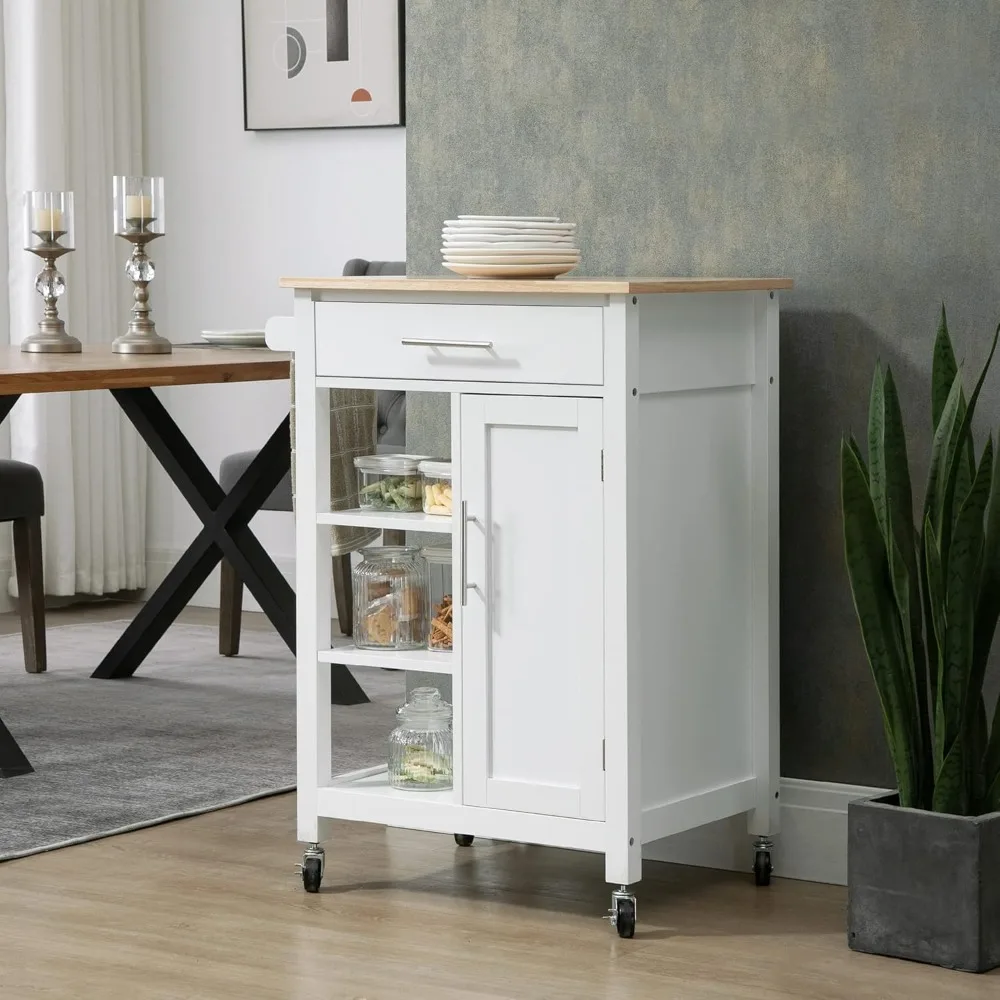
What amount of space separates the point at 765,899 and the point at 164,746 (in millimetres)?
1493

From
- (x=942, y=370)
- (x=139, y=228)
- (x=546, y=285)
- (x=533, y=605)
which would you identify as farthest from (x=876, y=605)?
(x=139, y=228)

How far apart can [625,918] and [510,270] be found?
907mm

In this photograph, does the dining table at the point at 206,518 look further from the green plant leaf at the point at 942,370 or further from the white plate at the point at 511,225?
the green plant leaf at the point at 942,370

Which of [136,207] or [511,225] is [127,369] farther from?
[511,225]

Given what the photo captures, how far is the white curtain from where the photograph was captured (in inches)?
219

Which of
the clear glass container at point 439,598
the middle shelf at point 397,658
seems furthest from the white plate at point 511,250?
the middle shelf at point 397,658

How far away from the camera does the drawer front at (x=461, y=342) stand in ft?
8.49

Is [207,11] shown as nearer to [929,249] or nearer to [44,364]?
[44,364]

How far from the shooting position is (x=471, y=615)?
2.72 meters

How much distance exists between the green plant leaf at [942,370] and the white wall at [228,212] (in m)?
3.01

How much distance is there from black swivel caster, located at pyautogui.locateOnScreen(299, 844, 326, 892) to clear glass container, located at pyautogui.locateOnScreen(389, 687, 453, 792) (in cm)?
15

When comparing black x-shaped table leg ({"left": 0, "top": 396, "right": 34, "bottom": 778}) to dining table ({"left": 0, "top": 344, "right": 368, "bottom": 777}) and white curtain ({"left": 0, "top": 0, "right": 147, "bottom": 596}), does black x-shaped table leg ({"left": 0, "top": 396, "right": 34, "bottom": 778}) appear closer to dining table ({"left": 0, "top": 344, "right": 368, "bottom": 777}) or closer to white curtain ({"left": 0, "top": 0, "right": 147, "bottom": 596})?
dining table ({"left": 0, "top": 344, "right": 368, "bottom": 777})

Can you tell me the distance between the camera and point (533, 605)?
2686mm

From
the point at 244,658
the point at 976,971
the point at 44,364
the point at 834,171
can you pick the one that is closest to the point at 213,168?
the point at 244,658
